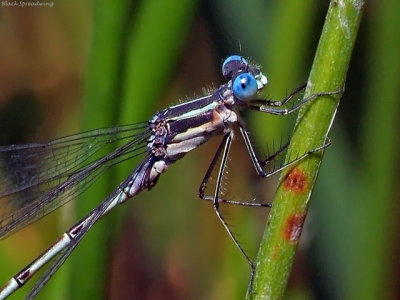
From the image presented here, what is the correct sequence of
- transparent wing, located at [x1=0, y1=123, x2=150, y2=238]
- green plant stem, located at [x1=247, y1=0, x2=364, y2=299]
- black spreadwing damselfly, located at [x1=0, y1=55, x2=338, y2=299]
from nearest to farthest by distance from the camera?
1. green plant stem, located at [x1=247, y1=0, x2=364, y2=299]
2. black spreadwing damselfly, located at [x1=0, y1=55, x2=338, y2=299]
3. transparent wing, located at [x1=0, y1=123, x2=150, y2=238]

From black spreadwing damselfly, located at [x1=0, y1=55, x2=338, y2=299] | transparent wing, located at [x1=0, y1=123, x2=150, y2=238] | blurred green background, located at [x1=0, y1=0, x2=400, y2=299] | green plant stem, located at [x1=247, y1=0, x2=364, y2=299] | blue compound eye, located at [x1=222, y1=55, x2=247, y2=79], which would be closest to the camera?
green plant stem, located at [x1=247, y1=0, x2=364, y2=299]

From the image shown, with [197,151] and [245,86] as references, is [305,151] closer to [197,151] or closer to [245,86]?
[245,86]

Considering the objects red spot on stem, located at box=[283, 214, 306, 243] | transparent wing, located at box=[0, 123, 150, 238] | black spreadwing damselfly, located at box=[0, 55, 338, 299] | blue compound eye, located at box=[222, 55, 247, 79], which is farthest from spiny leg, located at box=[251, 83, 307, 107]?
red spot on stem, located at box=[283, 214, 306, 243]

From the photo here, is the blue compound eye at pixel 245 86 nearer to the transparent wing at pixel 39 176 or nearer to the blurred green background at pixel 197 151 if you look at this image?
the blurred green background at pixel 197 151

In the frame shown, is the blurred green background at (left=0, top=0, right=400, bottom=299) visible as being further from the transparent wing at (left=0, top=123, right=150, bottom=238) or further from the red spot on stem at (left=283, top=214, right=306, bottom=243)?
the red spot on stem at (left=283, top=214, right=306, bottom=243)

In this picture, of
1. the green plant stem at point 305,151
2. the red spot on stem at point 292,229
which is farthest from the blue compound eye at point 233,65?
the red spot on stem at point 292,229

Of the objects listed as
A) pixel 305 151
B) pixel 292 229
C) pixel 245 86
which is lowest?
pixel 292 229

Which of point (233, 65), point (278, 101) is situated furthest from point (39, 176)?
point (278, 101)
